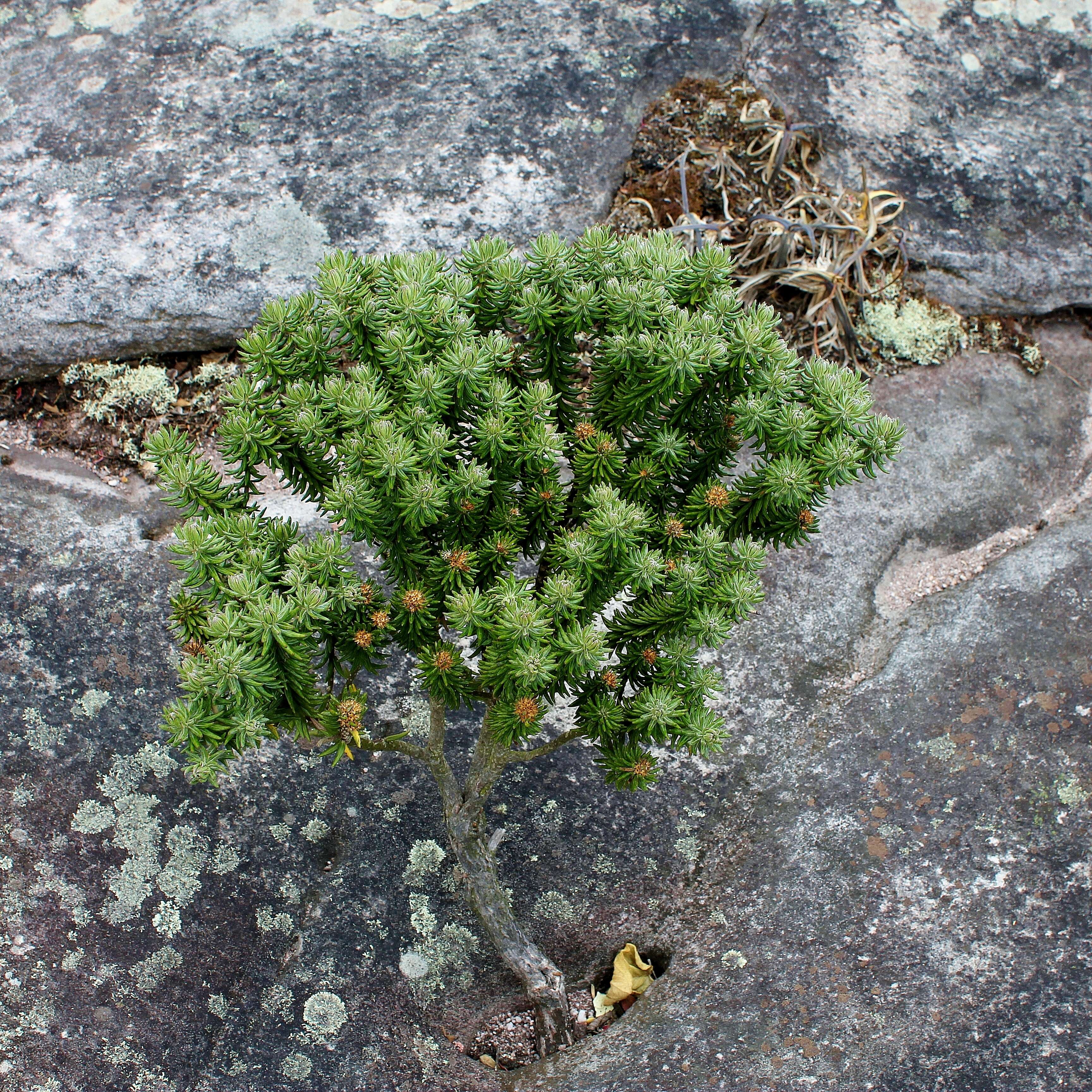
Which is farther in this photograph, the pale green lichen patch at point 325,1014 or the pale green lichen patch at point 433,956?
the pale green lichen patch at point 433,956

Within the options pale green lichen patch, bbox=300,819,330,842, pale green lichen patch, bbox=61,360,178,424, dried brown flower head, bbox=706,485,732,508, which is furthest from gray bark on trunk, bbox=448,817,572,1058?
pale green lichen patch, bbox=61,360,178,424

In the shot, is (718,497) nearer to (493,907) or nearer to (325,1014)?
(493,907)

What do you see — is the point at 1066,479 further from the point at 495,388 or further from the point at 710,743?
the point at 495,388

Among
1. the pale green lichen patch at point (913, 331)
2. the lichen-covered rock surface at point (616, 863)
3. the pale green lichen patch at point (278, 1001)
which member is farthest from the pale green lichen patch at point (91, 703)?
the pale green lichen patch at point (913, 331)

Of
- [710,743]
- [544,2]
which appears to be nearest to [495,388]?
[710,743]

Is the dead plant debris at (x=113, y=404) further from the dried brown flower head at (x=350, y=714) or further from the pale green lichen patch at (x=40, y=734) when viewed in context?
the dried brown flower head at (x=350, y=714)

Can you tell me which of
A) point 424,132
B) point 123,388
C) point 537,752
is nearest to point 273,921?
point 537,752
